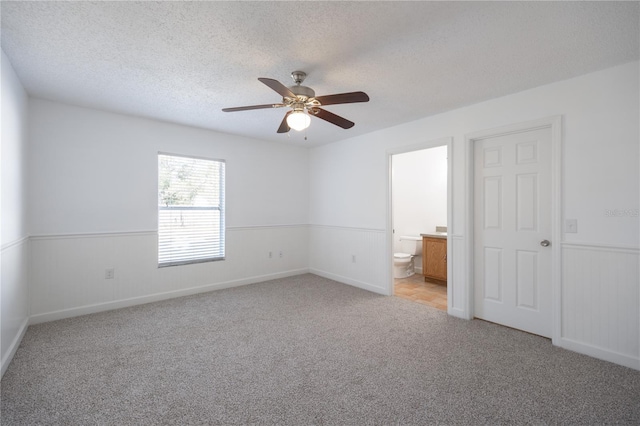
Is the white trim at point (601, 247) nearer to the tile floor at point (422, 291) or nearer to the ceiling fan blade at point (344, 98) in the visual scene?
the tile floor at point (422, 291)

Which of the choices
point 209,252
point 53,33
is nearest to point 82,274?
point 209,252

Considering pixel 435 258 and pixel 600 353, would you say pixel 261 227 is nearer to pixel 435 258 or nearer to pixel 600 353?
pixel 435 258

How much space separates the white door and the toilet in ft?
6.47

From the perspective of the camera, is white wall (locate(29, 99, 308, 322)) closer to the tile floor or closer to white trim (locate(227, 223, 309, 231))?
white trim (locate(227, 223, 309, 231))

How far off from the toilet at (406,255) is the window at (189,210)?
3.08 meters

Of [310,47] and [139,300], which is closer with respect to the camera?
[310,47]

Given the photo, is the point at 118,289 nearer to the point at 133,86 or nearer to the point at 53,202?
the point at 53,202

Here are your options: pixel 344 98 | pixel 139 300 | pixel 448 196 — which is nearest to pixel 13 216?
pixel 139 300

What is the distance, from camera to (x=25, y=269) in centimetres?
313

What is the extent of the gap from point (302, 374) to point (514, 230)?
2.61 meters

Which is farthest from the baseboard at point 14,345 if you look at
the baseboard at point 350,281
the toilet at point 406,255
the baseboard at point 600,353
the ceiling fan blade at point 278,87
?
the toilet at point 406,255

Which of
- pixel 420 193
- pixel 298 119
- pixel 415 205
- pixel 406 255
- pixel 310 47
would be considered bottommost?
pixel 406 255

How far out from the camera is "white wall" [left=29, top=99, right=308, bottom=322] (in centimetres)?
338

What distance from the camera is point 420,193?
5914mm
